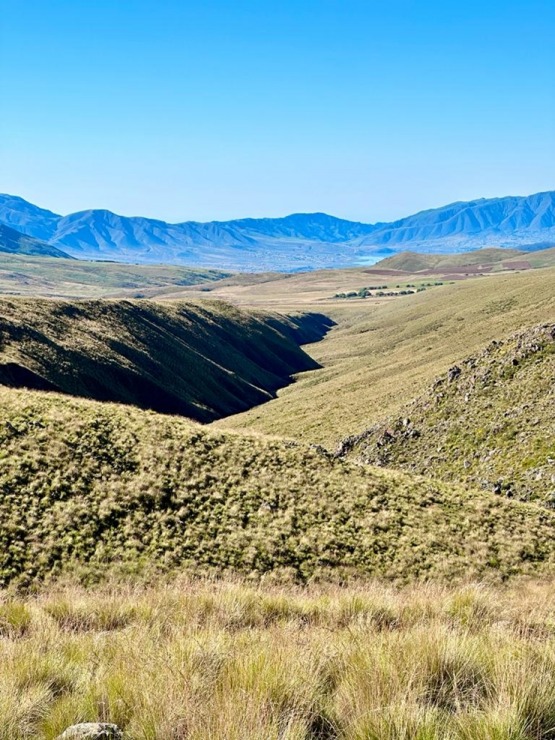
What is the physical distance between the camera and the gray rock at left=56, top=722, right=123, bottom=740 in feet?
15.8

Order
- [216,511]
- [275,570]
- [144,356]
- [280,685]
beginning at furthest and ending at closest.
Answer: [144,356] → [216,511] → [275,570] → [280,685]

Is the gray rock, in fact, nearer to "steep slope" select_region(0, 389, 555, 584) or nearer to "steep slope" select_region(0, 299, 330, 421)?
"steep slope" select_region(0, 389, 555, 584)

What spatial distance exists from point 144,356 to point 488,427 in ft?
179

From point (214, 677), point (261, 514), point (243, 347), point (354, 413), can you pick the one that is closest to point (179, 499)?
point (261, 514)

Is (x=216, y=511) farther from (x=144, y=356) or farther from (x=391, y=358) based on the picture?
(x=391, y=358)

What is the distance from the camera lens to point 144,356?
259 ft

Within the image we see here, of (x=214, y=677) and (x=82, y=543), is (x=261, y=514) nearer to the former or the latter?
(x=82, y=543)

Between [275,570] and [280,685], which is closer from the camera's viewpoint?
[280,685]

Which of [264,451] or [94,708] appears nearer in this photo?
[94,708]

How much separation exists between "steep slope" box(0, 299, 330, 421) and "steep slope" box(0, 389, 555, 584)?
26561 millimetres

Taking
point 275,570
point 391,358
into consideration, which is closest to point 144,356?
point 391,358

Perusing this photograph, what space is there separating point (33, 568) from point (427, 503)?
709 inches

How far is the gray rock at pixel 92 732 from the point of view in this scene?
15.8 ft

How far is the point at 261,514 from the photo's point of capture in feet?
76.7
